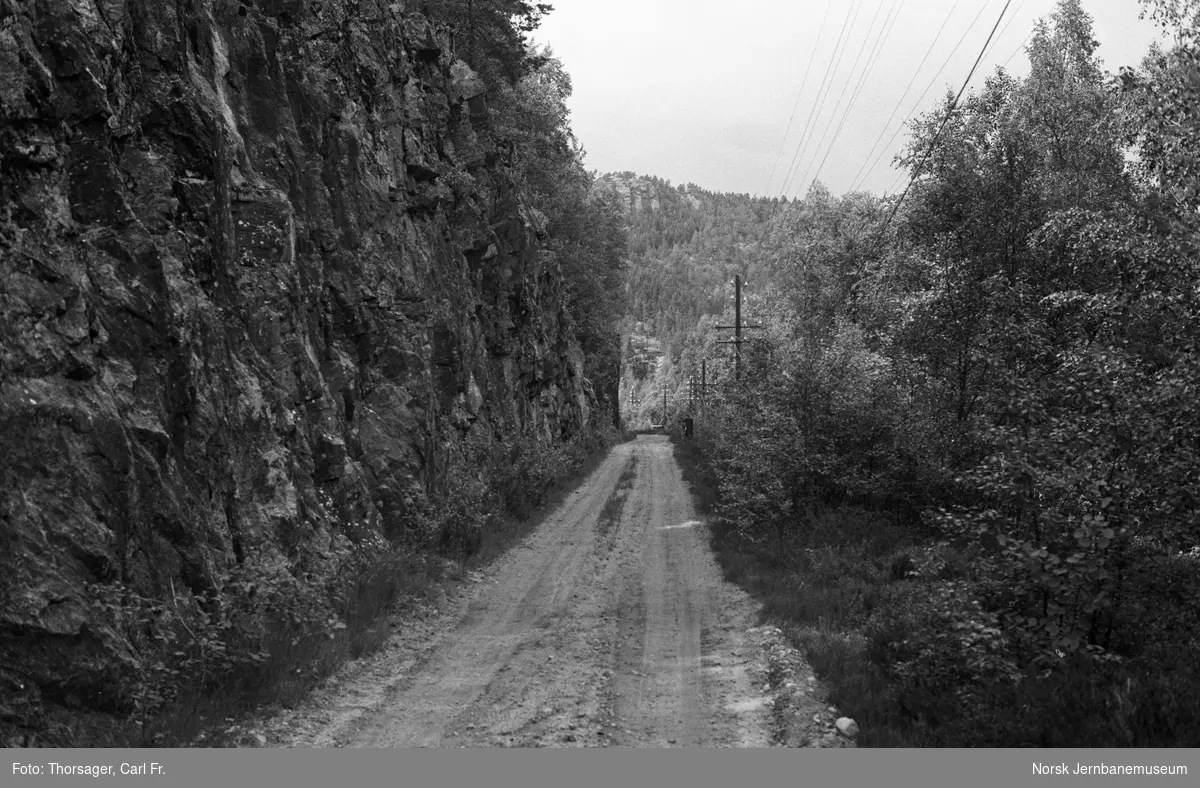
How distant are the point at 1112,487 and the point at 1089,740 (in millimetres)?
2529

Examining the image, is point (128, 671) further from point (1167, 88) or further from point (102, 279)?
point (1167, 88)

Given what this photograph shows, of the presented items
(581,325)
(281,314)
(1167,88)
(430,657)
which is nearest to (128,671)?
(430,657)

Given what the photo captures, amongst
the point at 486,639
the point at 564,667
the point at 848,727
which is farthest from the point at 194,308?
the point at 848,727

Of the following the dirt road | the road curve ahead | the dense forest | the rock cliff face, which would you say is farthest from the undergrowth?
the rock cliff face

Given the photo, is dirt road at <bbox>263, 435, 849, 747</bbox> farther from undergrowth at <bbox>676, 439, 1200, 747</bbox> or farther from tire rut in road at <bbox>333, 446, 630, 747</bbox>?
undergrowth at <bbox>676, 439, 1200, 747</bbox>

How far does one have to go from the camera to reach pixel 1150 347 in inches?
464

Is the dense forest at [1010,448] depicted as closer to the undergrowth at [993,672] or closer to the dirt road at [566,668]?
the undergrowth at [993,672]

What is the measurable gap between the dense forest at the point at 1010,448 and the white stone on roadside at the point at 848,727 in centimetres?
19

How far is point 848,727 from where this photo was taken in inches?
307

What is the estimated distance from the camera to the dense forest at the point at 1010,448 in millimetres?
7840

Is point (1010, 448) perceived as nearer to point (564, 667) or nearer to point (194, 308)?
point (564, 667)

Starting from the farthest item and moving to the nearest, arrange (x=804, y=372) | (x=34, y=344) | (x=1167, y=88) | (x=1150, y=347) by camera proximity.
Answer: (x=804, y=372) → (x=1150, y=347) → (x=1167, y=88) → (x=34, y=344)

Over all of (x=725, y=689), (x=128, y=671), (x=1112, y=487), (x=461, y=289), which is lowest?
(x=725, y=689)

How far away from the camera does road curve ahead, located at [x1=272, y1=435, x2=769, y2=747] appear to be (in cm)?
795
